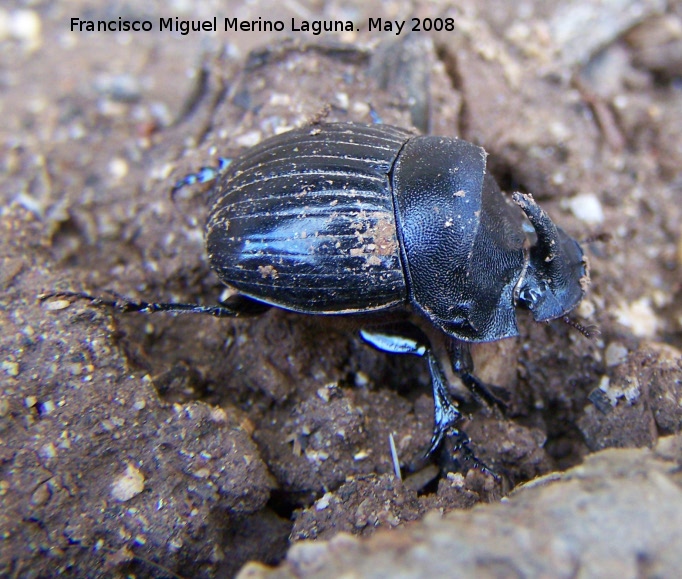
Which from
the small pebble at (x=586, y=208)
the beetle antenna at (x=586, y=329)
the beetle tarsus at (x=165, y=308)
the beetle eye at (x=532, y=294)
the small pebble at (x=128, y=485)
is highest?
the small pebble at (x=586, y=208)

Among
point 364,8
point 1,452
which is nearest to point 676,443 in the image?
point 1,452

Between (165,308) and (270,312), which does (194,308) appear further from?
(270,312)

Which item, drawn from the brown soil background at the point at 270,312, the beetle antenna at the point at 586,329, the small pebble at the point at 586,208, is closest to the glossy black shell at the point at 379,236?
the beetle antenna at the point at 586,329

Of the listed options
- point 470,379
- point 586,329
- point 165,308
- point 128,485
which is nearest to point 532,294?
point 586,329

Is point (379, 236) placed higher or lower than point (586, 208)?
higher

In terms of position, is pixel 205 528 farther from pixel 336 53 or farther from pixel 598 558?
pixel 336 53

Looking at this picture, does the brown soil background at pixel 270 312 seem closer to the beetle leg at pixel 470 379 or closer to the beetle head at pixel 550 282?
the beetle leg at pixel 470 379

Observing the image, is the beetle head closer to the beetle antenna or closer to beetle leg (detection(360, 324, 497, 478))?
the beetle antenna
